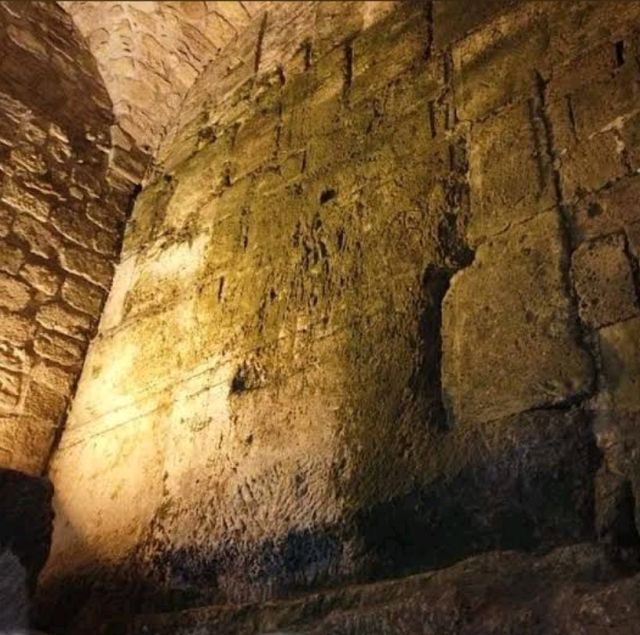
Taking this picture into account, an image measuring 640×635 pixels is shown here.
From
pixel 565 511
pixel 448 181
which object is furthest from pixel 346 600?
pixel 448 181

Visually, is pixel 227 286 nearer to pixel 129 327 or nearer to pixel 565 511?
pixel 129 327

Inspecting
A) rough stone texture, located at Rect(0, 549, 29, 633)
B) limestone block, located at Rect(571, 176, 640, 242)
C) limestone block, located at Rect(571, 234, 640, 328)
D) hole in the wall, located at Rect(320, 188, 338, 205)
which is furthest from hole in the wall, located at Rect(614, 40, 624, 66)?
rough stone texture, located at Rect(0, 549, 29, 633)

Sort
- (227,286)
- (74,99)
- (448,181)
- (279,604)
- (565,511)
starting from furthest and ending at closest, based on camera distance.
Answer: (74,99), (227,286), (448,181), (279,604), (565,511)

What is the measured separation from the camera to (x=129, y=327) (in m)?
3.17

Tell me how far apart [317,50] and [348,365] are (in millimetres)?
1978

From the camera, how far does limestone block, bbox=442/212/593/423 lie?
1.77 meters

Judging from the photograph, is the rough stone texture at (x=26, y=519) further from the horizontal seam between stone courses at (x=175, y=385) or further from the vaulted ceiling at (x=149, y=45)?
the vaulted ceiling at (x=149, y=45)

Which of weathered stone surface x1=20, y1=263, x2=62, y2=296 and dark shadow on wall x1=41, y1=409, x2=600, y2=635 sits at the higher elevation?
weathered stone surface x1=20, y1=263, x2=62, y2=296

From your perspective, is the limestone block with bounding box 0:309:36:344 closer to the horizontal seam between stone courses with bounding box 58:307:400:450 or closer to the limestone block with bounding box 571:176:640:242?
the horizontal seam between stone courses with bounding box 58:307:400:450

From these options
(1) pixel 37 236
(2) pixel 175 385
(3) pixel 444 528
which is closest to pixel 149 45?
(1) pixel 37 236

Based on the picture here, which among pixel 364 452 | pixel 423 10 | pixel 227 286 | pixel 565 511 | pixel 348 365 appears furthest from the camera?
pixel 423 10

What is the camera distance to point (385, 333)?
7.18 feet

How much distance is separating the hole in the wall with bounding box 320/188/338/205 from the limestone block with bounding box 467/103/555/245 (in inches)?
23.5

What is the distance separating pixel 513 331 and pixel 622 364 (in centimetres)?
32
